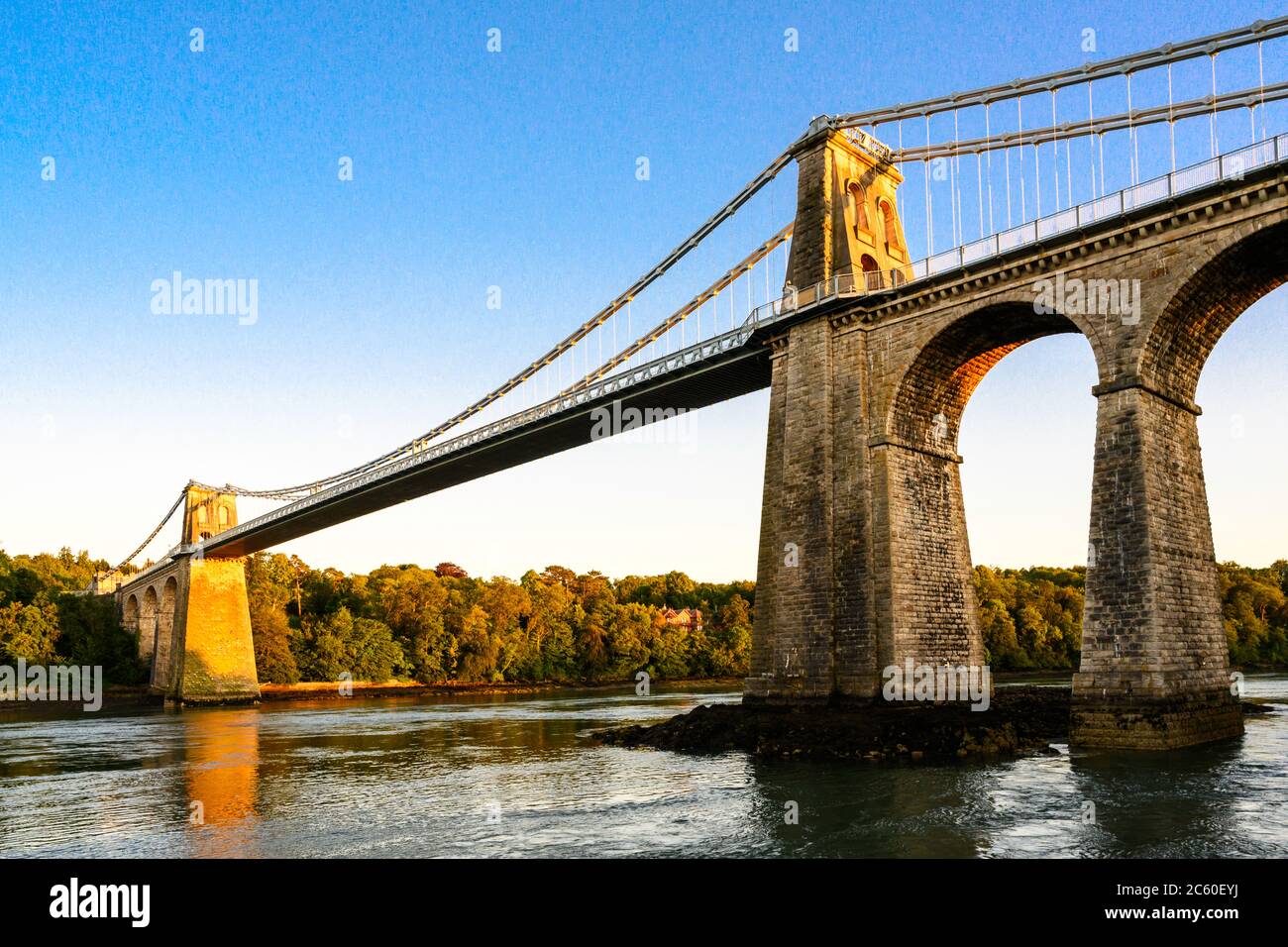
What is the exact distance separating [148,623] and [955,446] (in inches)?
2567

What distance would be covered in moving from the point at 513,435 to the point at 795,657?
63.0 ft

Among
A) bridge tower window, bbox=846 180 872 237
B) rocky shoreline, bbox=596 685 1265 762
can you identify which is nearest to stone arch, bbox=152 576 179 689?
rocky shoreline, bbox=596 685 1265 762

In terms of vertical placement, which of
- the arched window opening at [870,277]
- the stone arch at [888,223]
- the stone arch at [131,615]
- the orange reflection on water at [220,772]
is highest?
the stone arch at [888,223]

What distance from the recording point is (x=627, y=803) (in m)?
16.8

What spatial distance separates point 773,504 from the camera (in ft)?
97.6

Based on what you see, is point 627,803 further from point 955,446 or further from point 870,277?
point 870,277

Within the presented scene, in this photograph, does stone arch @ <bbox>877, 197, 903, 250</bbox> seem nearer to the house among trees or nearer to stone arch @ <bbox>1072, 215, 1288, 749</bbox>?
stone arch @ <bbox>1072, 215, 1288, 749</bbox>

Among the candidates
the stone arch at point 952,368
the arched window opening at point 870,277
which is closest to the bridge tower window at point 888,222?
the arched window opening at point 870,277

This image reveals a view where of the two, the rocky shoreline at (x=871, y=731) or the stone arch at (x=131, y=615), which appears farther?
the stone arch at (x=131, y=615)

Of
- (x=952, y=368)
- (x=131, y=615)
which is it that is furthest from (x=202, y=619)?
(x=952, y=368)

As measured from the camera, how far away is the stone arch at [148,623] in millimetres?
74750

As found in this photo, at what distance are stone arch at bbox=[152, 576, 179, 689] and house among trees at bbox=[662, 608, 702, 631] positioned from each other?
40.3 meters

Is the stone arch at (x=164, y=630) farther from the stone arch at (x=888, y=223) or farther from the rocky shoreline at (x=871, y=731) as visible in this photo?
the stone arch at (x=888, y=223)

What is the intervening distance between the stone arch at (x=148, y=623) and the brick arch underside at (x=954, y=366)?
206 feet
